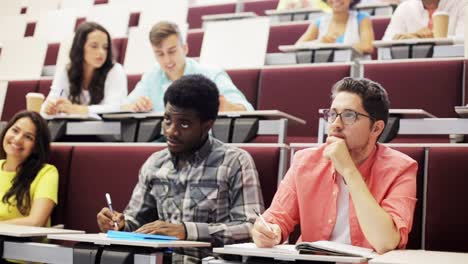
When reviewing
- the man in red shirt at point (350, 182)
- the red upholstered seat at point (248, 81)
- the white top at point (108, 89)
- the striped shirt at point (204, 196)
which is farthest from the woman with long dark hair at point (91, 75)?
the man in red shirt at point (350, 182)

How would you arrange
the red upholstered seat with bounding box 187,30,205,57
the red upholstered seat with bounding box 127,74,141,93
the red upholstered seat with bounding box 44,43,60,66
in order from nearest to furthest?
the red upholstered seat with bounding box 127,74,141,93, the red upholstered seat with bounding box 187,30,205,57, the red upholstered seat with bounding box 44,43,60,66

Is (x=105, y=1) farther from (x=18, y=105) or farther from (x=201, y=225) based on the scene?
(x=201, y=225)

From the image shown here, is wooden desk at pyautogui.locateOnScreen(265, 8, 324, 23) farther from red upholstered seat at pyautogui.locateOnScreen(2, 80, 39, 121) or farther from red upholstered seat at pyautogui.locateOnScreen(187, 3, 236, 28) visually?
red upholstered seat at pyautogui.locateOnScreen(2, 80, 39, 121)

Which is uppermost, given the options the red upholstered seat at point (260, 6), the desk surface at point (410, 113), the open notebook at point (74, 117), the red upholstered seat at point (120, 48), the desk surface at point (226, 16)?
the red upholstered seat at point (260, 6)

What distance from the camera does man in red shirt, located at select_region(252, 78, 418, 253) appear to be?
2.24ft

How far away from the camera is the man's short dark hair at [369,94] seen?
28.7 inches

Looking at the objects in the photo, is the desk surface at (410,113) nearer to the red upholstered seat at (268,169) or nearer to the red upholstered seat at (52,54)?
the red upholstered seat at (268,169)

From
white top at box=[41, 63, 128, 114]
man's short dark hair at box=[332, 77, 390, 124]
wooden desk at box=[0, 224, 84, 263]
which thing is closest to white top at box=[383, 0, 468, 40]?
white top at box=[41, 63, 128, 114]

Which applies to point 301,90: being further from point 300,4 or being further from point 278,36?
point 300,4

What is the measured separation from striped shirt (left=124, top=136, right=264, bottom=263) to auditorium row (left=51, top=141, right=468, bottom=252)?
5cm

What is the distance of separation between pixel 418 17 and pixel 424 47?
24cm

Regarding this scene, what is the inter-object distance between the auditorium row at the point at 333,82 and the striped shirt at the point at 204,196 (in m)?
0.35

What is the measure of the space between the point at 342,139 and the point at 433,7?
1.00 metres

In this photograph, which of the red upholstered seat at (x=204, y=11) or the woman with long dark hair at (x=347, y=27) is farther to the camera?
the red upholstered seat at (x=204, y=11)
